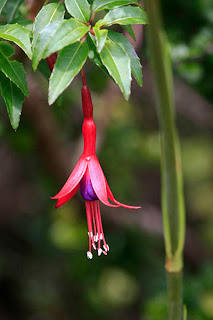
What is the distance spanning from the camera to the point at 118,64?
799 mm

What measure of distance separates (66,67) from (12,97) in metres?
0.18

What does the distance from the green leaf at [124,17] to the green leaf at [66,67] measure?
74 mm

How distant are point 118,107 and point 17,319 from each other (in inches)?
60.0

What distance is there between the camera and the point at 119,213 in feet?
8.38

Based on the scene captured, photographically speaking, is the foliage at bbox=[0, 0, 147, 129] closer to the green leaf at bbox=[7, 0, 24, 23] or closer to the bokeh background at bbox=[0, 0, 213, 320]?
the green leaf at bbox=[7, 0, 24, 23]

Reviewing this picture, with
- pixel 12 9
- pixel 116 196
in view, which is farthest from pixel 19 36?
pixel 116 196

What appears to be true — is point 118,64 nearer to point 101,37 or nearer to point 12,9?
point 101,37

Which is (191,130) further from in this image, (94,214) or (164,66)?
(164,66)

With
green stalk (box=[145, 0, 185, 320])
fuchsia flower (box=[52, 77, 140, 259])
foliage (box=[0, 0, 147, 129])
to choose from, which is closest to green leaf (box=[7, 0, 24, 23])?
foliage (box=[0, 0, 147, 129])

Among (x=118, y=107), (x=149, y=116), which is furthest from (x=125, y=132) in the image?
(x=149, y=116)

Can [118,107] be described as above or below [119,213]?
above

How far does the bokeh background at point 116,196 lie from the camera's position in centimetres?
181

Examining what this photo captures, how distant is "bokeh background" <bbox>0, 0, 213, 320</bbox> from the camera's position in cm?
181

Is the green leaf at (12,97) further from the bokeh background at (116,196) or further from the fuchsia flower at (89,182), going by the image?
the bokeh background at (116,196)
